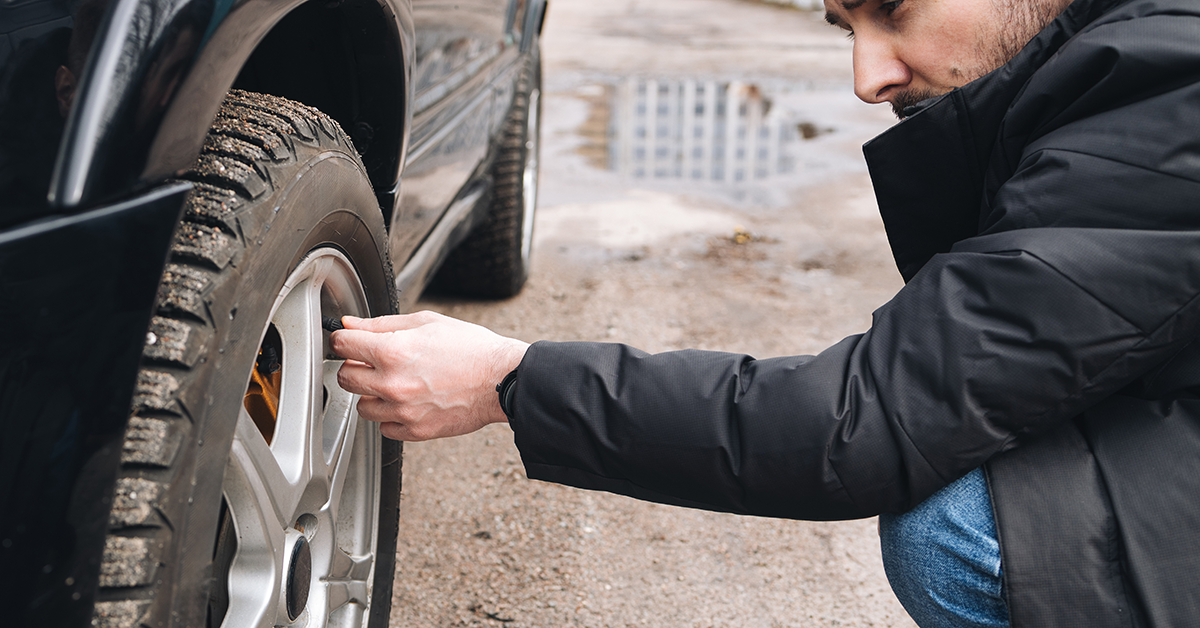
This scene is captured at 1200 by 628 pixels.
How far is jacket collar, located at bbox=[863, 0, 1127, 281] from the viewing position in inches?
43.6

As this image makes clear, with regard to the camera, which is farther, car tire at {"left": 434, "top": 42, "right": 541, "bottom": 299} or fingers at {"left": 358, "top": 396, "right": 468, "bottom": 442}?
car tire at {"left": 434, "top": 42, "right": 541, "bottom": 299}

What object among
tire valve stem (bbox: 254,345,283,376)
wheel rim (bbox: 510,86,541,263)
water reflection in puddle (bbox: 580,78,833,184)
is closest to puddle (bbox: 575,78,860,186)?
water reflection in puddle (bbox: 580,78,833,184)

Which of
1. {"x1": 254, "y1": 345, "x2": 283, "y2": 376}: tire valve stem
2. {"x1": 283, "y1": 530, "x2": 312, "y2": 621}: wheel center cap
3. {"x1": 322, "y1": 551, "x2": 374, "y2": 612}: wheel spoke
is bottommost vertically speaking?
{"x1": 322, "y1": 551, "x2": 374, "y2": 612}: wheel spoke

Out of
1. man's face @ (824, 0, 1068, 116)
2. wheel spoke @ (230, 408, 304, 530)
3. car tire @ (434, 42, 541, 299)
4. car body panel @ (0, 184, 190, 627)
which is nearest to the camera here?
car body panel @ (0, 184, 190, 627)

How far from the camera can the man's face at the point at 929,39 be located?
1197mm

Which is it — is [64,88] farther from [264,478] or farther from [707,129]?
[707,129]

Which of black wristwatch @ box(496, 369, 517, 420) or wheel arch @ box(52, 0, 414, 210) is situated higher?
wheel arch @ box(52, 0, 414, 210)

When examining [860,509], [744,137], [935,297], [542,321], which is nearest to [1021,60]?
[935,297]

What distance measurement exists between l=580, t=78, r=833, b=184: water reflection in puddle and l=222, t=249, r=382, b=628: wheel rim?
13.4ft

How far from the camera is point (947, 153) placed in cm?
121

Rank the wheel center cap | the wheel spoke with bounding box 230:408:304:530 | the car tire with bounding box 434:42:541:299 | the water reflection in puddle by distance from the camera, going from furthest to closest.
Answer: the water reflection in puddle, the car tire with bounding box 434:42:541:299, the wheel center cap, the wheel spoke with bounding box 230:408:304:530

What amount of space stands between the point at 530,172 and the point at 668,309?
0.76 metres

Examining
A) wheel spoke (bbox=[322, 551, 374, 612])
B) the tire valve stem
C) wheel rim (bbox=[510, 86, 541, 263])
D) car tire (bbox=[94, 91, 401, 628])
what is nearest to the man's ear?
car tire (bbox=[94, 91, 401, 628])

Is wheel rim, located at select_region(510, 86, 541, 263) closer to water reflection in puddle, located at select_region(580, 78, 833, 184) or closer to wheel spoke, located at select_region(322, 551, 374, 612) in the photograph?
water reflection in puddle, located at select_region(580, 78, 833, 184)
